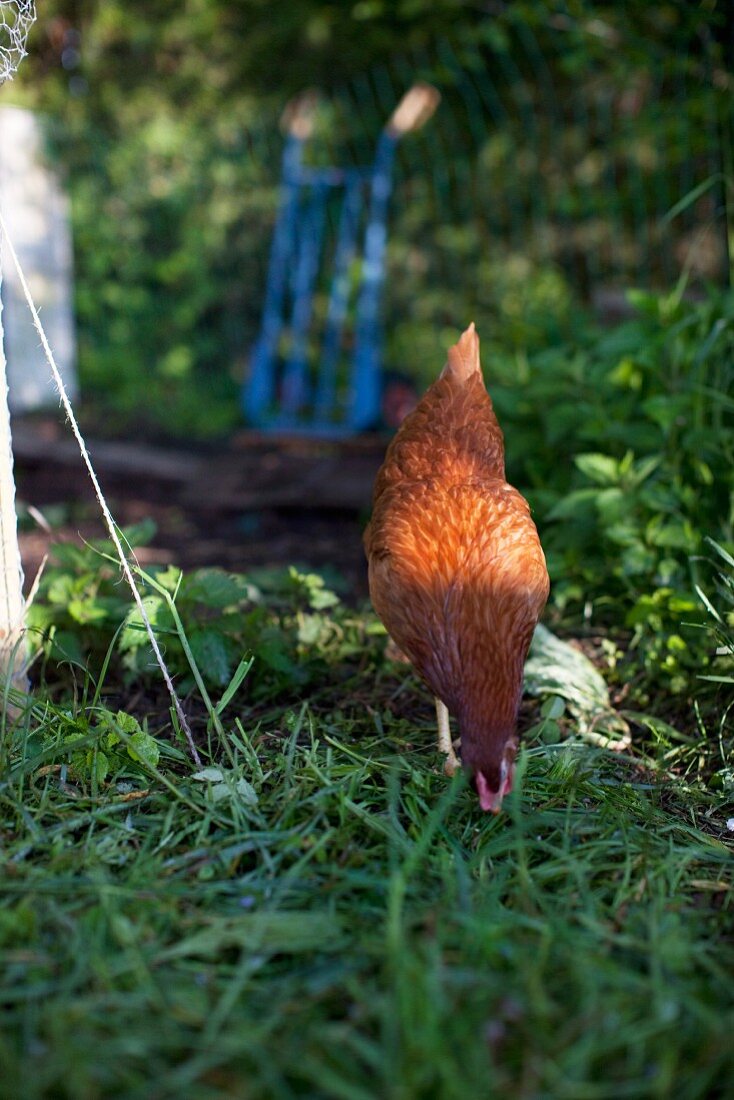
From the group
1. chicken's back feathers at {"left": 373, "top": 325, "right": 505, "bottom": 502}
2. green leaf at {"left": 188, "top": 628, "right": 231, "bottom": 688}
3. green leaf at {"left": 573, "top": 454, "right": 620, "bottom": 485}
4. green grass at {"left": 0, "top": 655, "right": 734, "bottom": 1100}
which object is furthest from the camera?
green leaf at {"left": 573, "top": 454, "right": 620, "bottom": 485}

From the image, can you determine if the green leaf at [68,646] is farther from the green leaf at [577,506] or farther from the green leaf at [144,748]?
the green leaf at [577,506]

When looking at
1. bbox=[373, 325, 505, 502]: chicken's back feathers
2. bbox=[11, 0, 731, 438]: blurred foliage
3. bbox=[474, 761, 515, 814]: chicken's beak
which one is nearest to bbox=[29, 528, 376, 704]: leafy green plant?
bbox=[373, 325, 505, 502]: chicken's back feathers

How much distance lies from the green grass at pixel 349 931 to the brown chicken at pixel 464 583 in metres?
0.18

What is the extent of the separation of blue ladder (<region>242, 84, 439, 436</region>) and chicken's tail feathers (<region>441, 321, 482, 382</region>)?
358 cm

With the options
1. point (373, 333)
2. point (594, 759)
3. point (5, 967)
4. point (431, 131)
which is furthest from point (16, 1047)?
point (431, 131)

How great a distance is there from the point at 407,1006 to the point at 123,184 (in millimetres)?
7839

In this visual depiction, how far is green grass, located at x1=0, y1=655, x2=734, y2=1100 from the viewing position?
1.30m

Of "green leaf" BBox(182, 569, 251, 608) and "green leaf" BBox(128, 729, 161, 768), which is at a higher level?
"green leaf" BBox(182, 569, 251, 608)

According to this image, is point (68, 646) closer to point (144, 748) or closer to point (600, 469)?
point (144, 748)

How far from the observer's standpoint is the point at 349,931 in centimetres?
160

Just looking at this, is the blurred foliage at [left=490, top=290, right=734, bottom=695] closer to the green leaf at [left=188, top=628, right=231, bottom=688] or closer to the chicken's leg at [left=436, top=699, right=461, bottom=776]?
the chicken's leg at [left=436, top=699, right=461, bottom=776]

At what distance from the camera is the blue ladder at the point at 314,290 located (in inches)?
265

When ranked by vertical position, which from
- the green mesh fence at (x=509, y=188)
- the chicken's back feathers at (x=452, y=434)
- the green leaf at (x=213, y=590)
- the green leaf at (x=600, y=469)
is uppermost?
the green mesh fence at (x=509, y=188)

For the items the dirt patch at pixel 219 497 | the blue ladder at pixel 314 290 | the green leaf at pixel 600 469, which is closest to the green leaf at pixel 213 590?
the dirt patch at pixel 219 497
